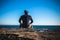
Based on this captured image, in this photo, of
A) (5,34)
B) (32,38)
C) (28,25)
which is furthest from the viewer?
(28,25)

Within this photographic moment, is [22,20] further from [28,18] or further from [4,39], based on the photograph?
[4,39]

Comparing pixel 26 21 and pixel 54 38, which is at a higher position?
pixel 26 21

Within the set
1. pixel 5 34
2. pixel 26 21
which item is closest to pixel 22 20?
pixel 26 21

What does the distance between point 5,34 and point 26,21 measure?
0.88 metres

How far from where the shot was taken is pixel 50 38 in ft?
3.79

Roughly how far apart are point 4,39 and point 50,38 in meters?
0.39

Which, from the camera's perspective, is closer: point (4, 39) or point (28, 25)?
point (4, 39)

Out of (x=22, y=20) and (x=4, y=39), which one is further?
(x=22, y=20)

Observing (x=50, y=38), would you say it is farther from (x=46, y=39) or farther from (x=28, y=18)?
(x=28, y=18)

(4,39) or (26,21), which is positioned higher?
(26,21)

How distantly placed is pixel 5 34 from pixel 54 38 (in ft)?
1.42

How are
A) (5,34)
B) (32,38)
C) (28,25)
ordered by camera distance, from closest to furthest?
(32,38) < (5,34) < (28,25)

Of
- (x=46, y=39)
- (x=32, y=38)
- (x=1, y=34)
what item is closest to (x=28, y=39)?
(x=32, y=38)

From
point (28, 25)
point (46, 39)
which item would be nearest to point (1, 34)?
point (46, 39)
